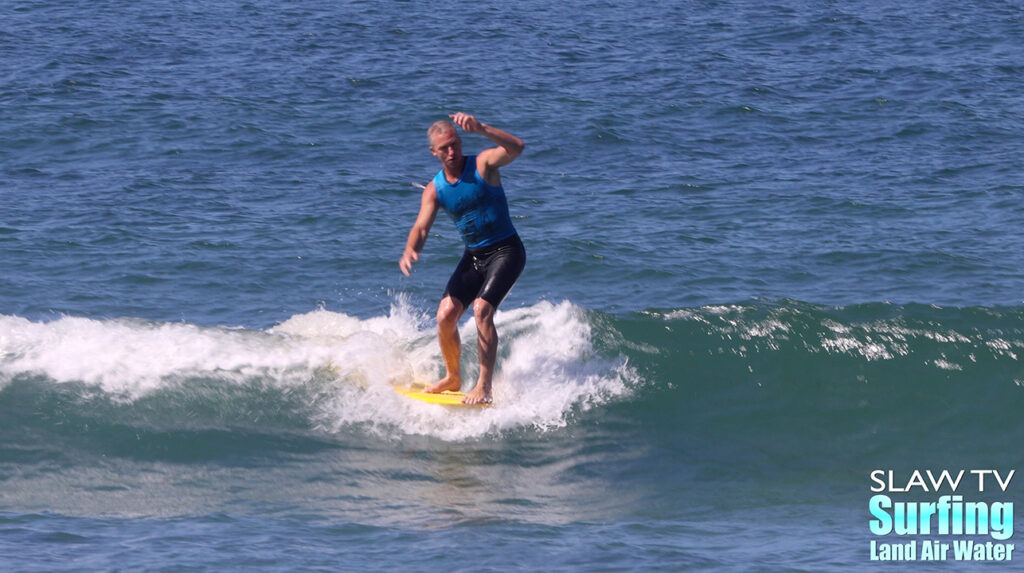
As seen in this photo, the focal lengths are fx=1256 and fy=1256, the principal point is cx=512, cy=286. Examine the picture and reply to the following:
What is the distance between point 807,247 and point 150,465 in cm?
766

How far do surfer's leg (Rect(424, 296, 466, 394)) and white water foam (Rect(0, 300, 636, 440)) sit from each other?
0.64 ft

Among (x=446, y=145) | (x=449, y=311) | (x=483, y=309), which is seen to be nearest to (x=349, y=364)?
(x=449, y=311)

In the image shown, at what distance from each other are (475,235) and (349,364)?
5.82 ft

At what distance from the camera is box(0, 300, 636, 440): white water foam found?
932 centimetres

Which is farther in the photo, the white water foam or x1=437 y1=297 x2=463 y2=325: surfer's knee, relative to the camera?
the white water foam

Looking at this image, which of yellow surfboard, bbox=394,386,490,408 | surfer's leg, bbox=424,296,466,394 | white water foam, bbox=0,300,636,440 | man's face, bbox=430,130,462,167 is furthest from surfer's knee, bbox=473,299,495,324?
man's face, bbox=430,130,462,167

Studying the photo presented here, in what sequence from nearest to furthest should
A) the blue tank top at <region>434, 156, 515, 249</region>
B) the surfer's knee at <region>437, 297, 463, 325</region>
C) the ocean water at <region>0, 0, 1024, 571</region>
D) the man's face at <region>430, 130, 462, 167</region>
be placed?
the ocean water at <region>0, 0, 1024, 571</region>
the man's face at <region>430, 130, 462, 167</region>
the blue tank top at <region>434, 156, 515, 249</region>
the surfer's knee at <region>437, 297, 463, 325</region>

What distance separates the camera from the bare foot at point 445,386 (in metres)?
9.27

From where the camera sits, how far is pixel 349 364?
32.0 feet

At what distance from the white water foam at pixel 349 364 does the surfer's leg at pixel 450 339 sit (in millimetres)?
196

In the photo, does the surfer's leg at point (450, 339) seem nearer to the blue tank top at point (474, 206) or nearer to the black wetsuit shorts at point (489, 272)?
the black wetsuit shorts at point (489, 272)

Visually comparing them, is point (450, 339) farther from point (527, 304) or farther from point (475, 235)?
point (527, 304)

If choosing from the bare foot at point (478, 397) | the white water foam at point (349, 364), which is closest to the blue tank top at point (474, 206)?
the bare foot at point (478, 397)

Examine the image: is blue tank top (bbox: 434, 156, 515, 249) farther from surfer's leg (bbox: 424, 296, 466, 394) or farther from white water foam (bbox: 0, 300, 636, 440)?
white water foam (bbox: 0, 300, 636, 440)
